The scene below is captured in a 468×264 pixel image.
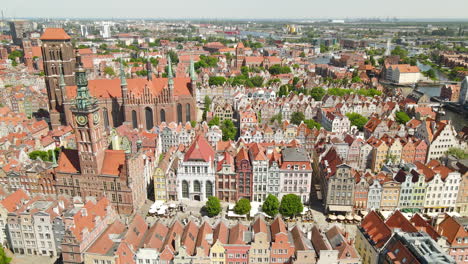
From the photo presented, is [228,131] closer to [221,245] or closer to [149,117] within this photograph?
[149,117]

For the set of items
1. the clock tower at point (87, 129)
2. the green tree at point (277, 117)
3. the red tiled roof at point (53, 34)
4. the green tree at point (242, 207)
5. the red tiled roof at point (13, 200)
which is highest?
the red tiled roof at point (53, 34)

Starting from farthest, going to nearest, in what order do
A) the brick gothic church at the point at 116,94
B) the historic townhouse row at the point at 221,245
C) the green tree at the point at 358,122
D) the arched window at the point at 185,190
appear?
the green tree at the point at 358,122, the brick gothic church at the point at 116,94, the arched window at the point at 185,190, the historic townhouse row at the point at 221,245

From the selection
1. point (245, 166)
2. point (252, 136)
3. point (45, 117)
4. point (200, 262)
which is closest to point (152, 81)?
point (252, 136)

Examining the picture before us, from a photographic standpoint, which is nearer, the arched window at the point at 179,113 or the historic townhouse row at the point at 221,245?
the historic townhouse row at the point at 221,245

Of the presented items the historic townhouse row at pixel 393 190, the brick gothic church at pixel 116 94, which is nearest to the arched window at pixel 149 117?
the brick gothic church at pixel 116 94

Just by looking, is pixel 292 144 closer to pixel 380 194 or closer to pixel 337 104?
pixel 380 194

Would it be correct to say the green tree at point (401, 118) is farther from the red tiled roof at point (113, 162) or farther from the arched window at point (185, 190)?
the red tiled roof at point (113, 162)
